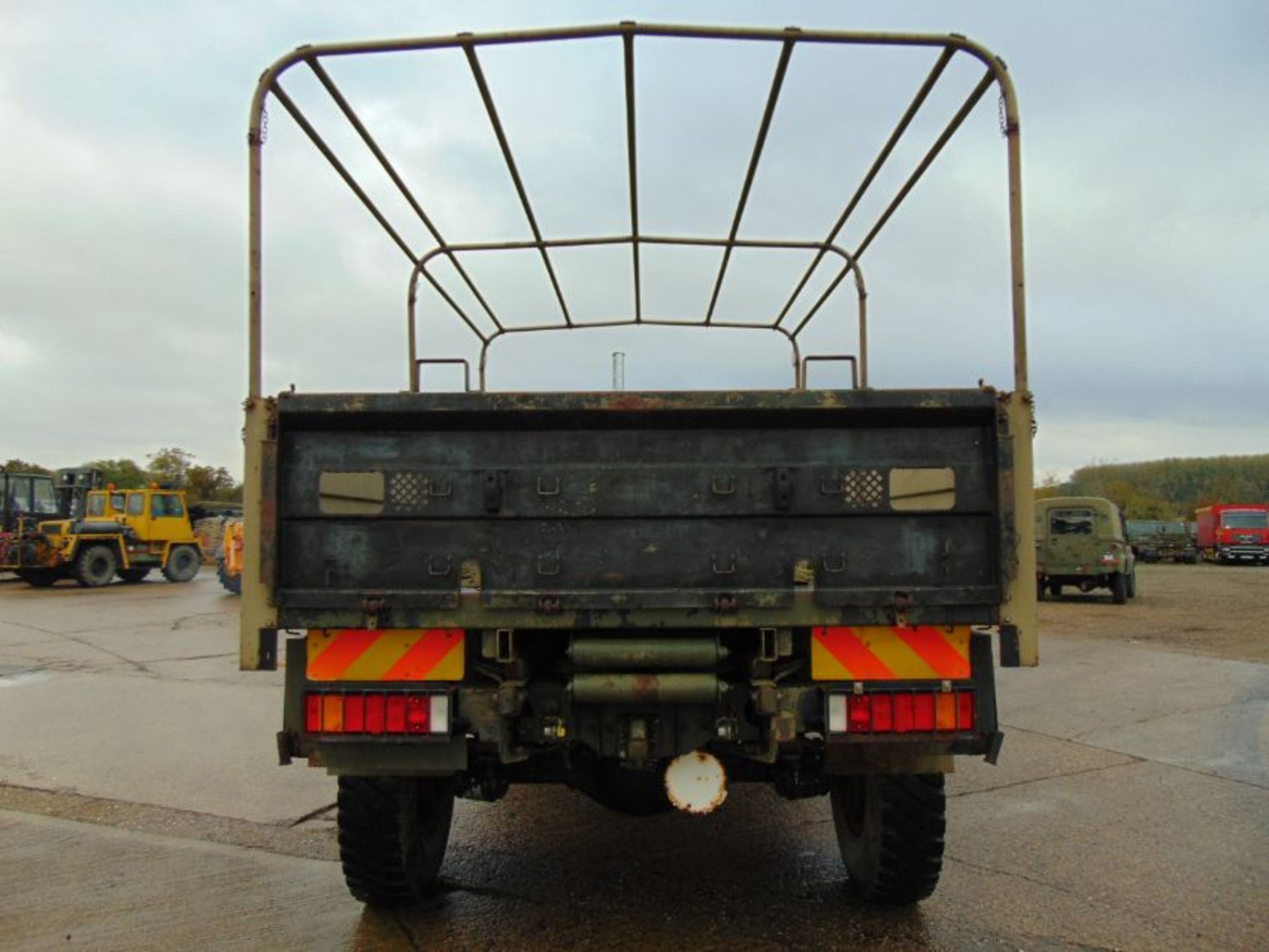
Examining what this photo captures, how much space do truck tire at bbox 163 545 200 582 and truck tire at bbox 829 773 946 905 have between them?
23282 millimetres

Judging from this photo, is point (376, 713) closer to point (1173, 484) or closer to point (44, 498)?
point (44, 498)

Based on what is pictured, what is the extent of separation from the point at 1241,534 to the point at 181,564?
3575 cm

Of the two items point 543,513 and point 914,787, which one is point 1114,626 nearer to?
point 914,787

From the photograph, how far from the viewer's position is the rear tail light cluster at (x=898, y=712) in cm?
288

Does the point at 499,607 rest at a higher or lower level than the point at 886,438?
lower

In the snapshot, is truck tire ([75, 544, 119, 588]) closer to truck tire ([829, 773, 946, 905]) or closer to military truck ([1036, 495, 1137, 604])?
military truck ([1036, 495, 1137, 604])

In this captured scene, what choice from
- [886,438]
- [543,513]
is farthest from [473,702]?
[886,438]

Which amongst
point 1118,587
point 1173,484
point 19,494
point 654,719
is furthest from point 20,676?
point 1173,484

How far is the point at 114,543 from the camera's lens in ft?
73.7

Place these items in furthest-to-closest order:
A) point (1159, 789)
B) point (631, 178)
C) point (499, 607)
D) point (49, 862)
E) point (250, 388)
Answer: point (1159, 789) → point (49, 862) → point (631, 178) → point (250, 388) → point (499, 607)

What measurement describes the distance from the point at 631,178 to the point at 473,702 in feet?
7.35

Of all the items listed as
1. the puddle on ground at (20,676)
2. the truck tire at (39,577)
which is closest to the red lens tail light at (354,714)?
the puddle on ground at (20,676)

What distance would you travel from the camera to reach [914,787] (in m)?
3.31

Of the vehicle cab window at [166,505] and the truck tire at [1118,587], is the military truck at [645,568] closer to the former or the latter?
the truck tire at [1118,587]
